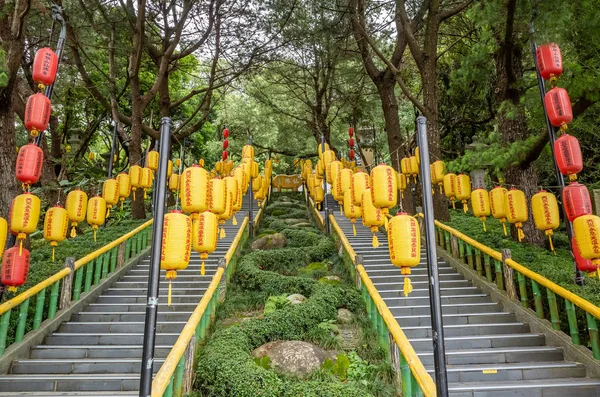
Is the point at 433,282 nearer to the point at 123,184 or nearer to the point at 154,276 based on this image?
the point at 154,276

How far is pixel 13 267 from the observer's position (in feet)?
17.2

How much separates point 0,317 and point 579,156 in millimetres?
8922

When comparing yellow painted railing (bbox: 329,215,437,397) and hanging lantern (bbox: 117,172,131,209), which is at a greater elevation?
hanging lantern (bbox: 117,172,131,209)

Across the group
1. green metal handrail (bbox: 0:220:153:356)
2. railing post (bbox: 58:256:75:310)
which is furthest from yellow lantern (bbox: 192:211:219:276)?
railing post (bbox: 58:256:75:310)

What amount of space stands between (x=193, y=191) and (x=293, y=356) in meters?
2.93

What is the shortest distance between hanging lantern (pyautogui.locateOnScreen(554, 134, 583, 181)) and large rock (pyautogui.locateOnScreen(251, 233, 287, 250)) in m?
9.10

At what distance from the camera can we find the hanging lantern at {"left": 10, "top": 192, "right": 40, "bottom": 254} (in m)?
5.30

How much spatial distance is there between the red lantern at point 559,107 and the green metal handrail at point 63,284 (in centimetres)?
881

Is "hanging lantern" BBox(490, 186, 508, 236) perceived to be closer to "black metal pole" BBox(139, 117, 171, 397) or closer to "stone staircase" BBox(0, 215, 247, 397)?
"black metal pole" BBox(139, 117, 171, 397)

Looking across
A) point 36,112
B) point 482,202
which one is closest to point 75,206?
point 36,112

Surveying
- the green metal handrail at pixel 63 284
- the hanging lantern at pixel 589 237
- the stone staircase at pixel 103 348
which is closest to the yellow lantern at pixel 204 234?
the stone staircase at pixel 103 348

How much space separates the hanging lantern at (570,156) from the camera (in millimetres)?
5434

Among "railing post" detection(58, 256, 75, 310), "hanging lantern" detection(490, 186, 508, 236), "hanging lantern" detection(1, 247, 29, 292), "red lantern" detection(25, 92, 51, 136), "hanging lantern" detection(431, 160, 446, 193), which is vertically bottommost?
"railing post" detection(58, 256, 75, 310)

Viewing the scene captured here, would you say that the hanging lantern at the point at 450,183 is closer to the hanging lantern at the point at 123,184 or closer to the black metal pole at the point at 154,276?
the black metal pole at the point at 154,276
